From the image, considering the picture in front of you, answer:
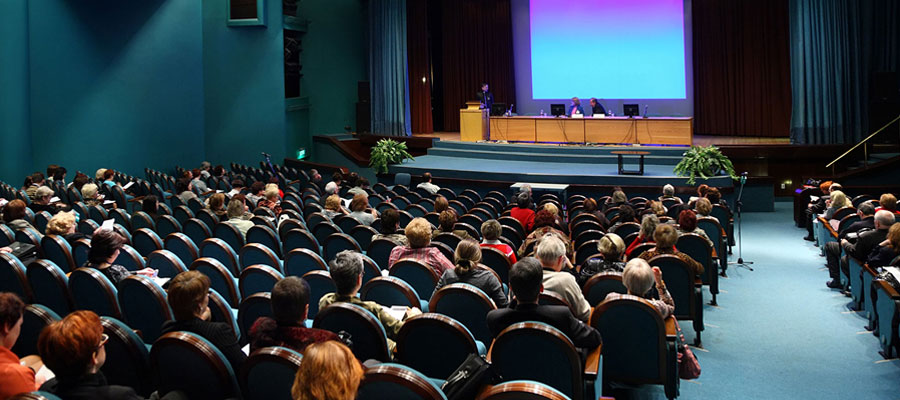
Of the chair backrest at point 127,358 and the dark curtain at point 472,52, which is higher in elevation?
the dark curtain at point 472,52

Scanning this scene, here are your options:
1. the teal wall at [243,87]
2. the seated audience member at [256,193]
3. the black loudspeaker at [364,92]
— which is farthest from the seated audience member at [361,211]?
the black loudspeaker at [364,92]

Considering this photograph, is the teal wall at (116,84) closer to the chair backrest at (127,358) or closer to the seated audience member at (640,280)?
the chair backrest at (127,358)

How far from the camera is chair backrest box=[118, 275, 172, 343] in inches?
157

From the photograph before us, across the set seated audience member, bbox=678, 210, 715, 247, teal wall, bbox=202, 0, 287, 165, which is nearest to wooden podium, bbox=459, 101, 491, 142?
teal wall, bbox=202, 0, 287, 165

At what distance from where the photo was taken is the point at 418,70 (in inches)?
766

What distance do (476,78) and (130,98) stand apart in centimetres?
853

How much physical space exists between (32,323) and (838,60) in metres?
14.2

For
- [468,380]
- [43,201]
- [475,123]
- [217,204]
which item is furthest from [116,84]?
[468,380]

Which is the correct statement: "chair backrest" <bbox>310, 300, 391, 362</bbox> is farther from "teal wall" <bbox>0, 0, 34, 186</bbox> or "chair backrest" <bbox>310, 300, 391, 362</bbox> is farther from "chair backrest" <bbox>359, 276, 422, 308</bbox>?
"teal wall" <bbox>0, 0, 34, 186</bbox>

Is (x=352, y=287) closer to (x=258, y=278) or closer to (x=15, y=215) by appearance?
(x=258, y=278)

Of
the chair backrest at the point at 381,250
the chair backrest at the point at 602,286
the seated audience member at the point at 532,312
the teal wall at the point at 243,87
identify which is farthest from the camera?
the teal wall at the point at 243,87

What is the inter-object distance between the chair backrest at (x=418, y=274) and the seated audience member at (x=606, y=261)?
100 centimetres

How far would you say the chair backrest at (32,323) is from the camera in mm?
3551

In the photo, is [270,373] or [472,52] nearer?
[270,373]
